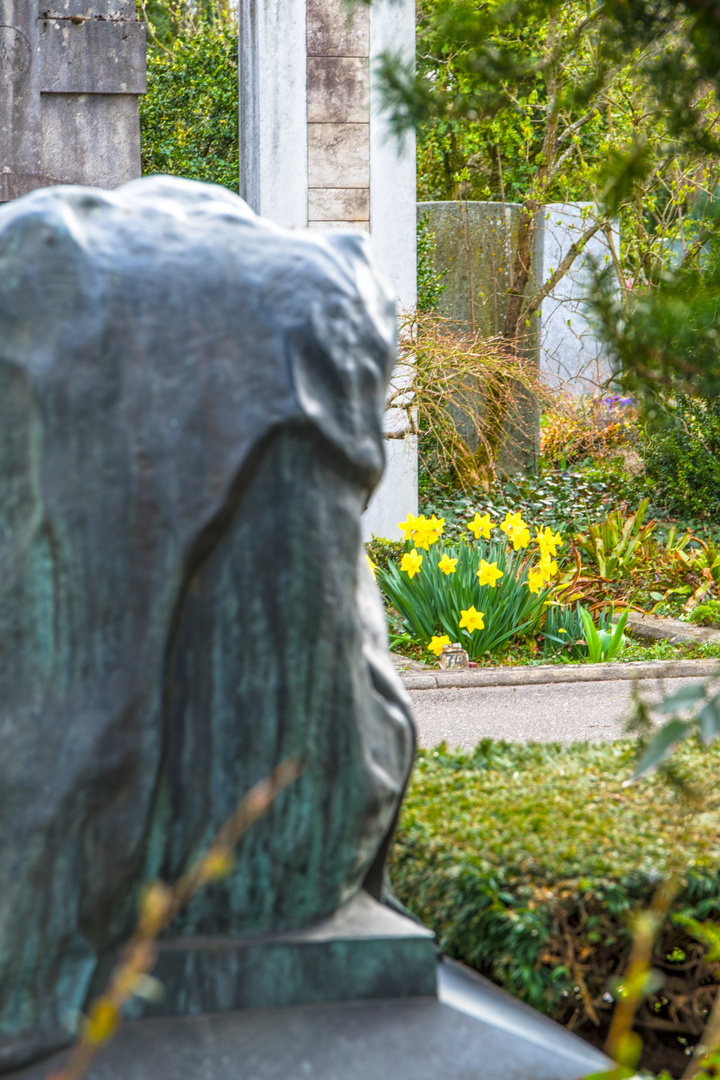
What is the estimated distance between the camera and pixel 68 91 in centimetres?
828

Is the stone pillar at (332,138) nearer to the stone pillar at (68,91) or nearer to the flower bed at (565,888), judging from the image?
the stone pillar at (68,91)

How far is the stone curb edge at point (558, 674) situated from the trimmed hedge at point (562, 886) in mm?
3982

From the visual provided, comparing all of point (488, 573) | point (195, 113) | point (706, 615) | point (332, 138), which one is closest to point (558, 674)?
point (488, 573)

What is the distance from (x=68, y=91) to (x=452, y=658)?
479 cm

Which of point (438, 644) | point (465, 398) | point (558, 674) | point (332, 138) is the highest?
point (332, 138)

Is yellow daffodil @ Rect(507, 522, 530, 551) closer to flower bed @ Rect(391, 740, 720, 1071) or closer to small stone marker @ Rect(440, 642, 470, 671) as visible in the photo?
small stone marker @ Rect(440, 642, 470, 671)

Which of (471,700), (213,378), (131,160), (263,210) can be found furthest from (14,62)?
(213,378)

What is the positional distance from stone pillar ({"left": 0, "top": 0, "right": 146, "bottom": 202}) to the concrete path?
14.7 feet

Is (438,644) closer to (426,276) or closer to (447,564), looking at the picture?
(447,564)

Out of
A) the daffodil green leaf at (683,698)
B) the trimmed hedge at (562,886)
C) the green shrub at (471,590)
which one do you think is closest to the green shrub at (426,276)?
the green shrub at (471,590)

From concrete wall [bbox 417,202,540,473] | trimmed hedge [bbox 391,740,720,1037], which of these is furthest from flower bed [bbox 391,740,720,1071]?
concrete wall [bbox 417,202,540,473]

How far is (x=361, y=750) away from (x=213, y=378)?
0.66m

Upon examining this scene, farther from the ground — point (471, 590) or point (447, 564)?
point (447, 564)

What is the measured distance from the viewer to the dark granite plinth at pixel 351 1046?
1786 millimetres
